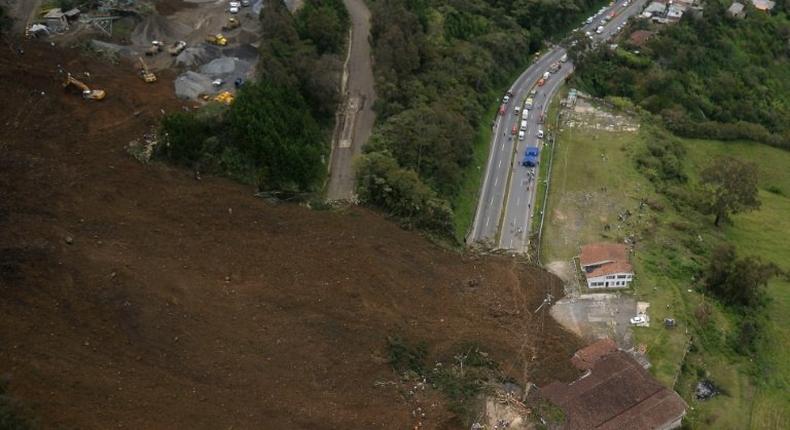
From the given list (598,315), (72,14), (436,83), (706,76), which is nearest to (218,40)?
(72,14)

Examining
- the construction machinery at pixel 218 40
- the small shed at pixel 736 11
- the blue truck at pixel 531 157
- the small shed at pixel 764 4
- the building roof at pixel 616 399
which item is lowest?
the building roof at pixel 616 399

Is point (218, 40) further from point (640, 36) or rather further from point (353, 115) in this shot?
point (640, 36)

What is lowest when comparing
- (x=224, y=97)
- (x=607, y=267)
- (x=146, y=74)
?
(x=607, y=267)

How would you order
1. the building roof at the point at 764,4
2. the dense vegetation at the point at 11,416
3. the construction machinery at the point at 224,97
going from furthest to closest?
the building roof at the point at 764,4
the construction machinery at the point at 224,97
the dense vegetation at the point at 11,416

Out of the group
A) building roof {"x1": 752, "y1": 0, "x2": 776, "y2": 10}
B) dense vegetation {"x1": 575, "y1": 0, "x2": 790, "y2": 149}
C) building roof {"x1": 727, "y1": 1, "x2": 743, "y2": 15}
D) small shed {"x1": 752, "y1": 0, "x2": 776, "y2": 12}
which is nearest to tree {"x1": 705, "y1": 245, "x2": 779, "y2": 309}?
dense vegetation {"x1": 575, "y1": 0, "x2": 790, "y2": 149}

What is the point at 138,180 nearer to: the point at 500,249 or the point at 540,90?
the point at 500,249

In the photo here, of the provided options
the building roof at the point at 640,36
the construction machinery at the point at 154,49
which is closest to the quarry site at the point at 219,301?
the construction machinery at the point at 154,49

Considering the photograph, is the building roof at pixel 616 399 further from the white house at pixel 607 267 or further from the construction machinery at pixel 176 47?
the construction machinery at pixel 176 47
